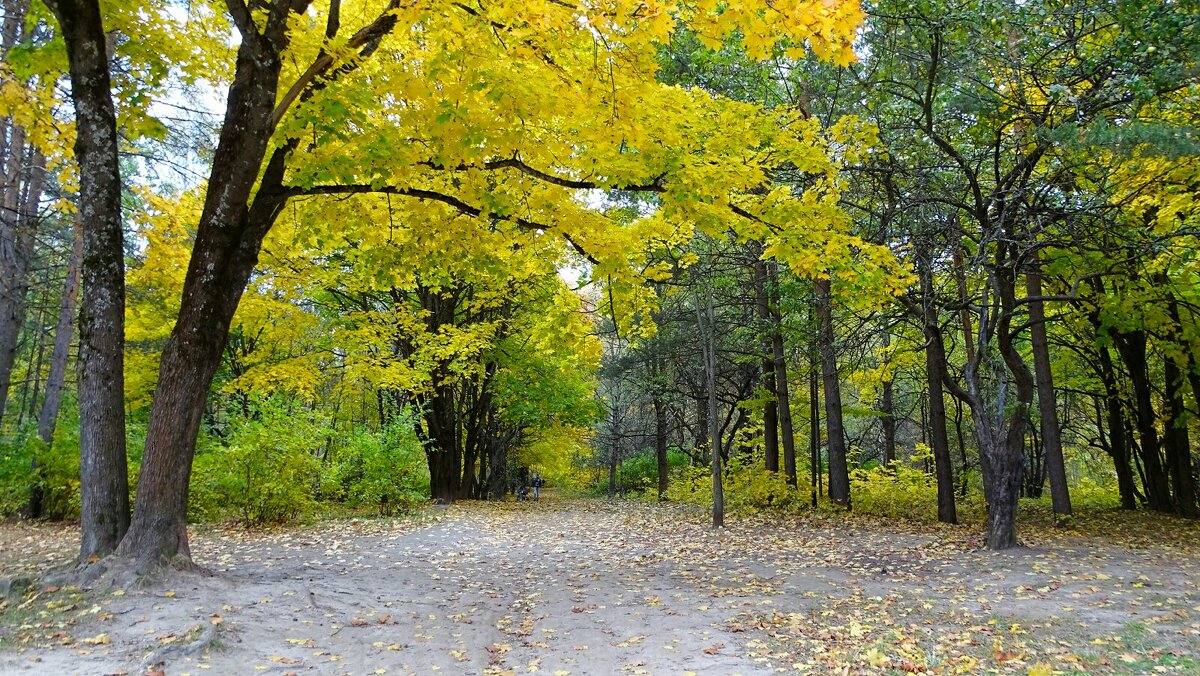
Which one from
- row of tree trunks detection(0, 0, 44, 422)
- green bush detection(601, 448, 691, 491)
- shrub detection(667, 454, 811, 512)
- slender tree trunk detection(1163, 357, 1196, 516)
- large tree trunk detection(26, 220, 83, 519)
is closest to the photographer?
row of tree trunks detection(0, 0, 44, 422)

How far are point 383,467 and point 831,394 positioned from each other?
948 cm

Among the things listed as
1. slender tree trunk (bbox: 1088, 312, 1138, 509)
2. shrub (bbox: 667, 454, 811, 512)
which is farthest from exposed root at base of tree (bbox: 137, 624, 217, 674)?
slender tree trunk (bbox: 1088, 312, 1138, 509)

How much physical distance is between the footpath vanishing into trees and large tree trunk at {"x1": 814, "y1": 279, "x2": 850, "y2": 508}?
3.63m

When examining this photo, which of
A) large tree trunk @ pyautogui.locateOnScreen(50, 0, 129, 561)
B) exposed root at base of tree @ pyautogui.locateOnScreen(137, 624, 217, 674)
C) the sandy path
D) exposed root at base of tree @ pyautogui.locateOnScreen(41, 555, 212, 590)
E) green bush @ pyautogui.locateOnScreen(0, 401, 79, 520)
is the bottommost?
the sandy path

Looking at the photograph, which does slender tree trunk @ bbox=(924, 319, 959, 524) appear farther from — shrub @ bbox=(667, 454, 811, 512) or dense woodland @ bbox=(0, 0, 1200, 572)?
shrub @ bbox=(667, 454, 811, 512)

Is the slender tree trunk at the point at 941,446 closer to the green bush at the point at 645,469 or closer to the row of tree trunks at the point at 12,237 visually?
the row of tree trunks at the point at 12,237

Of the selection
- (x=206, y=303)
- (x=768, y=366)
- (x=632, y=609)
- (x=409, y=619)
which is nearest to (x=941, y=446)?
(x=768, y=366)

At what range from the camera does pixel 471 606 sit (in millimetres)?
6320

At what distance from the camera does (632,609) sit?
593cm

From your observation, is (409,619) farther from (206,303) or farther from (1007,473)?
(1007,473)

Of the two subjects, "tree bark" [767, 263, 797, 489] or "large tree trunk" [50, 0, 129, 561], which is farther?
"tree bark" [767, 263, 797, 489]

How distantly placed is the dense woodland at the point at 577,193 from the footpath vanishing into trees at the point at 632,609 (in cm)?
98

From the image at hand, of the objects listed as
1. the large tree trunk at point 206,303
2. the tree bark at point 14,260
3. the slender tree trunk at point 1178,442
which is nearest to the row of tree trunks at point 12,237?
the tree bark at point 14,260

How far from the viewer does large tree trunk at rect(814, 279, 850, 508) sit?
12.4m
